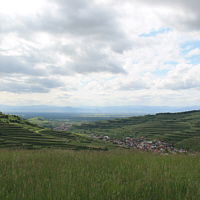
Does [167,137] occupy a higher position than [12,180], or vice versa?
[12,180]

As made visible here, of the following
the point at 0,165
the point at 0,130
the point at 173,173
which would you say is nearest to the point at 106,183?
the point at 173,173

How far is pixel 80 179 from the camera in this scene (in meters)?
3.91

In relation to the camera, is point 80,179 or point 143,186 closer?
point 143,186

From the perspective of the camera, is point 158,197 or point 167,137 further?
point 167,137

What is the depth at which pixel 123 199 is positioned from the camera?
297 centimetres

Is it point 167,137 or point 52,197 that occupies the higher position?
point 52,197

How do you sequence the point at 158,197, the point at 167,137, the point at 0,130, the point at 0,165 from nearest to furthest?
the point at 158,197
the point at 0,165
the point at 0,130
the point at 167,137

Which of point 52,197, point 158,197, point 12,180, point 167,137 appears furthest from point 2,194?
point 167,137

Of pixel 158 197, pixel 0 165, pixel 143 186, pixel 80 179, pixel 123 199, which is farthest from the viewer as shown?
pixel 0 165

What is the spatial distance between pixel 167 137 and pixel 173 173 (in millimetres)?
133661

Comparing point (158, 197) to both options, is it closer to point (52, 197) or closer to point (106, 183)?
point (106, 183)

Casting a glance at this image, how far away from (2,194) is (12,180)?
89 centimetres

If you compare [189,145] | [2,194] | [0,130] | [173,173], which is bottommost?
[189,145]

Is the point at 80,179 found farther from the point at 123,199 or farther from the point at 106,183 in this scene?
the point at 123,199
